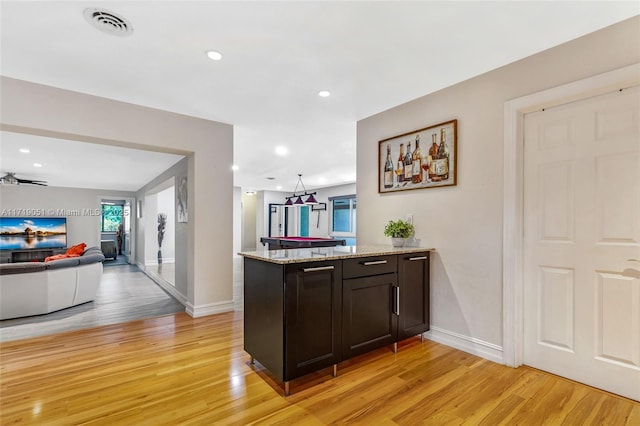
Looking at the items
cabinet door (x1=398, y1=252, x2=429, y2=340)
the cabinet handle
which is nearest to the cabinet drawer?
the cabinet handle

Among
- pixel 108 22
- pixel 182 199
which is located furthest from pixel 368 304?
pixel 182 199

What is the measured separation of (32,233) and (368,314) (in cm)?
982

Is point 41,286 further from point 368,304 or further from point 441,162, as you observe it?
point 441,162

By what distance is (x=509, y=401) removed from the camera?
194cm

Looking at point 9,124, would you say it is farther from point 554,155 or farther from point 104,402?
point 554,155

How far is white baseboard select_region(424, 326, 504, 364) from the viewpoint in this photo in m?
2.50

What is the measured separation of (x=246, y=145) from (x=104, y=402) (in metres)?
3.84

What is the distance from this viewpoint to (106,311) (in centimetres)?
403

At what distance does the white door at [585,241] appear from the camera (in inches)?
77.9

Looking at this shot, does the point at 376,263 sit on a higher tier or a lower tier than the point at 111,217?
→ lower

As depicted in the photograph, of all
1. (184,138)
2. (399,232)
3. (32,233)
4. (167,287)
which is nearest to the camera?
(399,232)

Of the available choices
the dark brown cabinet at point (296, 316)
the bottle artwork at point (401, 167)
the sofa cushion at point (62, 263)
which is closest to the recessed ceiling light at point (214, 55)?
the dark brown cabinet at point (296, 316)

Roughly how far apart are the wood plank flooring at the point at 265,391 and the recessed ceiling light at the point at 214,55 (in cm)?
242

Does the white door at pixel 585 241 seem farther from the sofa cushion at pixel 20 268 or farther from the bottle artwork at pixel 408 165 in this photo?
the sofa cushion at pixel 20 268
